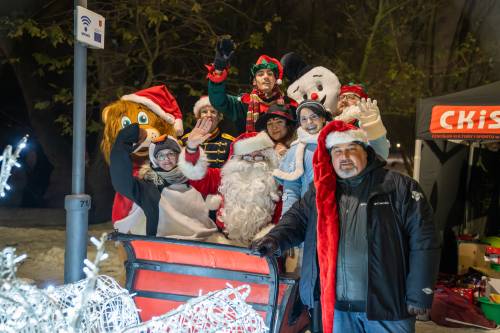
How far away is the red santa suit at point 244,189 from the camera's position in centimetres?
371

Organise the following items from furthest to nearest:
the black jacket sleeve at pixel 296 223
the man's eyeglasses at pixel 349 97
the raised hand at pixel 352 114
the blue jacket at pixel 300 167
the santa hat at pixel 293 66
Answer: the santa hat at pixel 293 66
the man's eyeglasses at pixel 349 97
the raised hand at pixel 352 114
the blue jacket at pixel 300 167
the black jacket sleeve at pixel 296 223

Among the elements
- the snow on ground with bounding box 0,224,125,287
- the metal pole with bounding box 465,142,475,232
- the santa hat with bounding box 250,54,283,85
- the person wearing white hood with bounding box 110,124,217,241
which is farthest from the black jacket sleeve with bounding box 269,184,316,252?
the metal pole with bounding box 465,142,475,232

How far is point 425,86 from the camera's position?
14055 millimetres

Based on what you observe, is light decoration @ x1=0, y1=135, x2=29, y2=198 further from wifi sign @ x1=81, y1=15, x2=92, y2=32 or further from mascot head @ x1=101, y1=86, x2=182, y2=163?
wifi sign @ x1=81, y1=15, x2=92, y2=32

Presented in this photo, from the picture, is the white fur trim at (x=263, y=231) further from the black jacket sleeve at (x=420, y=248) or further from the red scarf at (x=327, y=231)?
the black jacket sleeve at (x=420, y=248)

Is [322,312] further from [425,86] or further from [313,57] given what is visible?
[425,86]

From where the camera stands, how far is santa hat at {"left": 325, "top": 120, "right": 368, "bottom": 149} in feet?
9.11

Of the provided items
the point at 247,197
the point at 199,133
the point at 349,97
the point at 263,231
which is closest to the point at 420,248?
the point at 263,231

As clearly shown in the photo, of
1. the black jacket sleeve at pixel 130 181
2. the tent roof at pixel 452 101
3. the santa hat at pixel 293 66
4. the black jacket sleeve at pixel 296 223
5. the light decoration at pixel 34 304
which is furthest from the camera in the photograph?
the tent roof at pixel 452 101

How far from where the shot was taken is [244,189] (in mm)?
3777

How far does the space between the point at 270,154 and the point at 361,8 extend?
463 inches

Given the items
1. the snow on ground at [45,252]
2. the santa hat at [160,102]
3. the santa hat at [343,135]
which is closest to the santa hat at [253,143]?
the santa hat at [160,102]

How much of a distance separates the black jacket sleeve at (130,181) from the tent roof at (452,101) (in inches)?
132

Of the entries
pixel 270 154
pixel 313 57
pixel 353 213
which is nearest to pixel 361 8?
pixel 313 57
